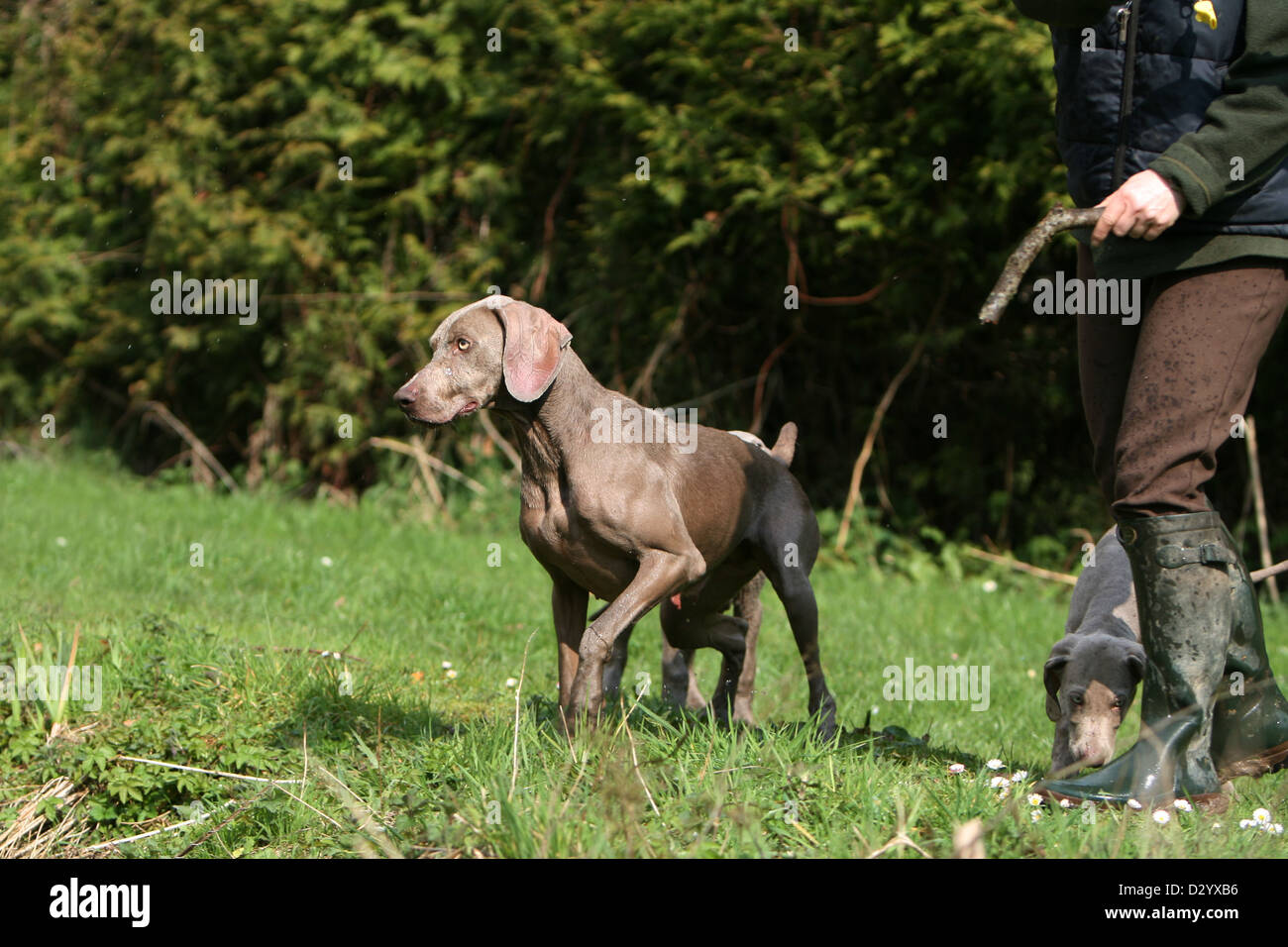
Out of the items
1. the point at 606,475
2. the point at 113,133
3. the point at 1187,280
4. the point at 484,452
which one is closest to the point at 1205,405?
the point at 1187,280

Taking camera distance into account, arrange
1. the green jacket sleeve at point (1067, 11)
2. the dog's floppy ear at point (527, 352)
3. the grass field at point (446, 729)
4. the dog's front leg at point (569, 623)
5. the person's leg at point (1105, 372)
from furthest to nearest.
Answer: the dog's front leg at point (569, 623)
the dog's floppy ear at point (527, 352)
the person's leg at point (1105, 372)
the green jacket sleeve at point (1067, 11)
the grass field at point (446, 729)

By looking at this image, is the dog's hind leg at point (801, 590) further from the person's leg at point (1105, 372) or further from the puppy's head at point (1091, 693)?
the person's leg at point (1105, 372)

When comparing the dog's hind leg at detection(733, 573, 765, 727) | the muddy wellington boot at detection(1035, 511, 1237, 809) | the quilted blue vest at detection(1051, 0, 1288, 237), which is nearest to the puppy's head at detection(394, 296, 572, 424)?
the dog's hind leg at detection(733, 573, 765, 727)

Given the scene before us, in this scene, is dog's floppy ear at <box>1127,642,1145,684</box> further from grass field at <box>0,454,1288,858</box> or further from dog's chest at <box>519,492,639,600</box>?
dog's chest at <box>519,492,639,600</box>

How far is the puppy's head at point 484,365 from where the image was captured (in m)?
3.88

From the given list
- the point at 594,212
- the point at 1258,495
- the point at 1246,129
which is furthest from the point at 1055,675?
the point at 594,212

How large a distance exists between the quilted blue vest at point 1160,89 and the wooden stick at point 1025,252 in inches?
9.5

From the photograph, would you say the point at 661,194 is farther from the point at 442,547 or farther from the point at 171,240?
the point at 171,240

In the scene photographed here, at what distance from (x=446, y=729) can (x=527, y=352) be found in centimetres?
133

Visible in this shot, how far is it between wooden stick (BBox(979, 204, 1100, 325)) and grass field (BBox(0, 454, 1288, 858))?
3.54 ft

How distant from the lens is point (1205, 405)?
342 centimetres

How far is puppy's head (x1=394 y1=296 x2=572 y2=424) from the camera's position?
388 centimetres

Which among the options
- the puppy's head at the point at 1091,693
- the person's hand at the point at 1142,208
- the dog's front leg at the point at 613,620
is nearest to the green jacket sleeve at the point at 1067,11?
the person's hand at the point at 1142,208

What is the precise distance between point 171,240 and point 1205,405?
28.9 ft
